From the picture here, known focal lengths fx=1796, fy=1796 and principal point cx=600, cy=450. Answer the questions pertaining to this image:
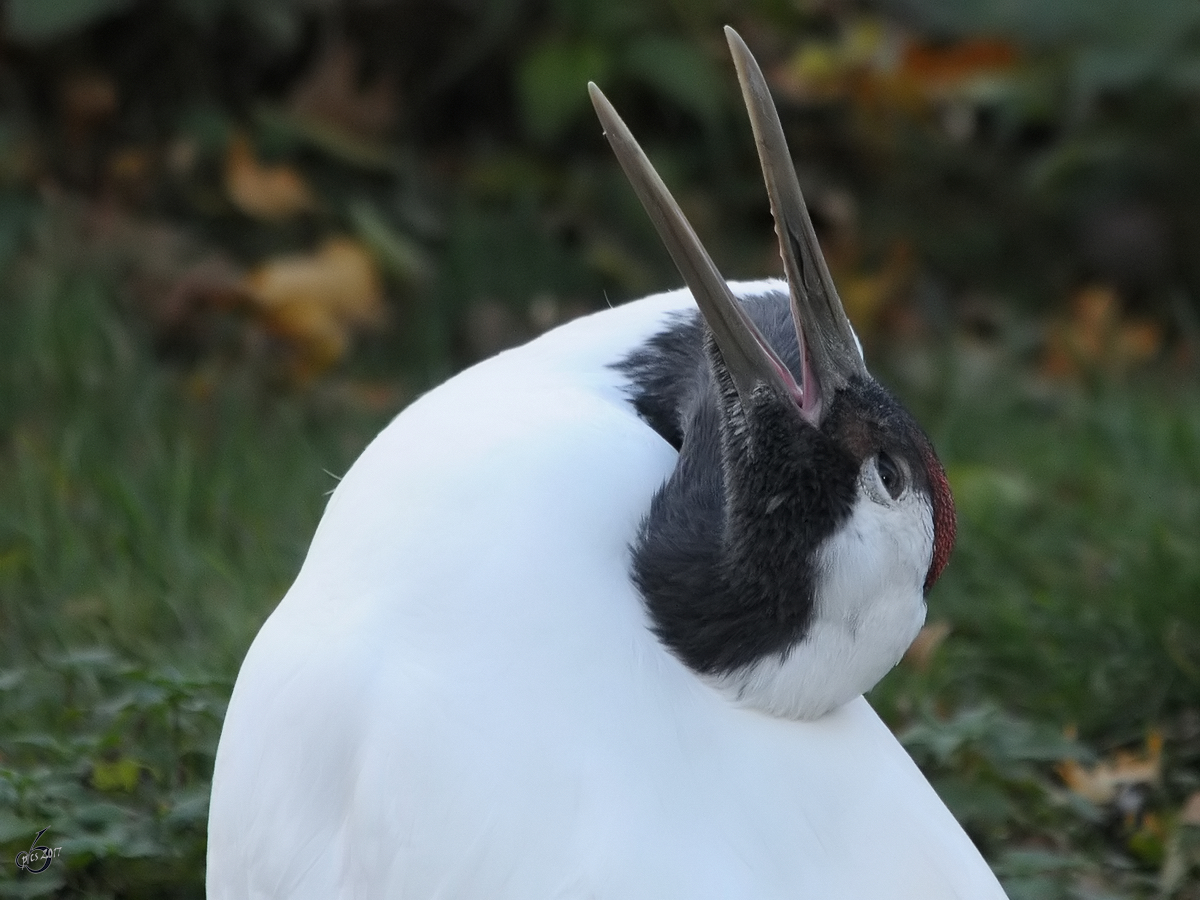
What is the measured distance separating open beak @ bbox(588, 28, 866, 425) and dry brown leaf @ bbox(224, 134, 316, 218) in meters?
2.86

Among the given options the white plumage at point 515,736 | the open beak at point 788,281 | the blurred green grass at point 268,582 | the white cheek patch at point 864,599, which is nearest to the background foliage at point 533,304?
the blurred green grass at point 268,582

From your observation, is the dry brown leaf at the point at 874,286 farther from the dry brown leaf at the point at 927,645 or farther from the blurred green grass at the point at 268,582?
the dry brown leaf at the point at 927,645

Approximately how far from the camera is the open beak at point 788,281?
213 centimetres

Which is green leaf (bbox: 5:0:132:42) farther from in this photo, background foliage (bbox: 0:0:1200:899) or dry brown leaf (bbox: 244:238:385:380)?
dry brown leaf (bbox: 244:238:385:380)

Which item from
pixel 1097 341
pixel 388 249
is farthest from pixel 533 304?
pixel 1097 341

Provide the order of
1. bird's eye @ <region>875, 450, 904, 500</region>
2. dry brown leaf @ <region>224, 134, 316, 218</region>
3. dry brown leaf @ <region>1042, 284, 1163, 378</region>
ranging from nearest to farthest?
bird's eye @ <region>875, 450, 904, 500</region>, dry brown leaf @ <region>224, 134, 316, 218</region>, dry brown leaf @ <region>1042, 284, 1163, 378</region>

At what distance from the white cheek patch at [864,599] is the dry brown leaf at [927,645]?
1.38 meters

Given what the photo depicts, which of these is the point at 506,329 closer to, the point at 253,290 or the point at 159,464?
the point at 253,290

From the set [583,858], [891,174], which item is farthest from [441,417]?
[891,174]

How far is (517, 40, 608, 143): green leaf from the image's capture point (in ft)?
16.7

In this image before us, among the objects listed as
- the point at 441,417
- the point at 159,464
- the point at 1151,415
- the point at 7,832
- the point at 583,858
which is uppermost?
the point at 441,417

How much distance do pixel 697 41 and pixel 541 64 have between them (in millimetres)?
504

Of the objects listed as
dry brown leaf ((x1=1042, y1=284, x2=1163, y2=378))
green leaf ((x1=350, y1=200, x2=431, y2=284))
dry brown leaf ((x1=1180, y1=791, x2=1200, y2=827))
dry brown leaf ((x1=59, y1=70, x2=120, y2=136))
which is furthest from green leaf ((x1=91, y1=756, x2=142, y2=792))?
dry brown leaf ((x1=1042, y1=284, x2=1163, y2=378))

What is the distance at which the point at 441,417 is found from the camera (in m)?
2.26
